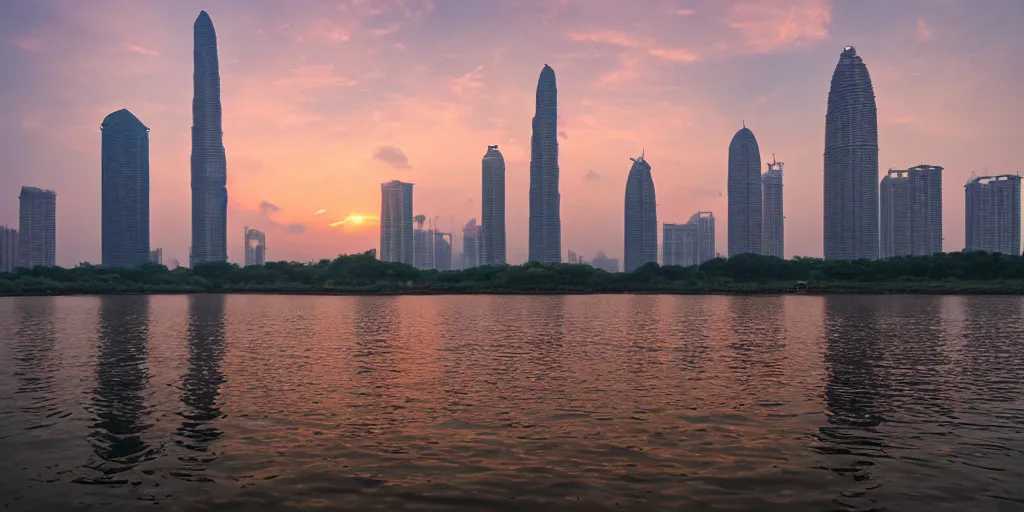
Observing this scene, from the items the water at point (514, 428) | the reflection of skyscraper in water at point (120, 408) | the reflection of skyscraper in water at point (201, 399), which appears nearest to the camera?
the water at point (514, 428)

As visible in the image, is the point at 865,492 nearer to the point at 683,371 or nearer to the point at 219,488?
the point at 219,488

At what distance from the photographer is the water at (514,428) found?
58.1 ft

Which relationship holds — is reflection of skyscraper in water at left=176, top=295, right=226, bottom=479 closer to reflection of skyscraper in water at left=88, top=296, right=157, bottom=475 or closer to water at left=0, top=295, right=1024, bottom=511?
water at left=0, top=295, right=1024, bottom=511

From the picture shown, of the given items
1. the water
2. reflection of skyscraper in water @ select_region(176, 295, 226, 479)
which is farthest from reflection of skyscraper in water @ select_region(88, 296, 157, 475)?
reflection of skyscraper in water @ select_region(176, 295, 226, 479)

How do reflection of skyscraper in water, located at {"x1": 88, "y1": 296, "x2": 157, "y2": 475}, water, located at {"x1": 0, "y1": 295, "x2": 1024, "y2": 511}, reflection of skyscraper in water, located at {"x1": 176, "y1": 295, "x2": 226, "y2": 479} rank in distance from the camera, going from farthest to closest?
reflection of skyscraper in water, located at {"x1": 176, "y1": 295, "x2": 226, "y2": 479}
reflection of skyscraper in water, located at {"x1": 88, "y1": 296, "x2": 157, "y2": 475}
water, located at {"x1": 0, "y1": 295, "x2": 1024, "y2": 511}

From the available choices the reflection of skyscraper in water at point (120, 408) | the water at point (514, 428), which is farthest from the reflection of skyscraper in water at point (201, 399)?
the reflection of skyscraper in water at point (120, 408)

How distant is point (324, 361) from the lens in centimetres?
4519

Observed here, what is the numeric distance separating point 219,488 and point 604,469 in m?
11.4

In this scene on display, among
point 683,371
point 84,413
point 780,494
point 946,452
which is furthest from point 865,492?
point 84,413

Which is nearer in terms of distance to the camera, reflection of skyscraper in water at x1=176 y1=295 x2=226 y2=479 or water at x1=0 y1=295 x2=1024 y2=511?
water at x1=0 y1=295 x2=1024 y2=511

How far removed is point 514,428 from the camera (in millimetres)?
25109

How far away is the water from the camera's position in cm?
1772

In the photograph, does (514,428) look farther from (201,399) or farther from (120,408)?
(120,408)

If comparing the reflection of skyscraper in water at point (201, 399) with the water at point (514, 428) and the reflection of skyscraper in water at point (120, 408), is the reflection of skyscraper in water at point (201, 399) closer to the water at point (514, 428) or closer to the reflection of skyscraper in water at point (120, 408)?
the water at point (514, 428)
